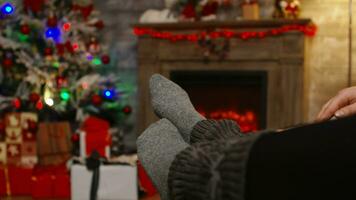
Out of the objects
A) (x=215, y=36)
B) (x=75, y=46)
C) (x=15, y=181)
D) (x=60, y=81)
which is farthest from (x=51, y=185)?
(x=215, y=36)

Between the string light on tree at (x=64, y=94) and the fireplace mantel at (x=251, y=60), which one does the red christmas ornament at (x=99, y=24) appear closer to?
the fireplace mantel at (x=251, y=60)

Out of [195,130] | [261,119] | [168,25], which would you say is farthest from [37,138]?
[195,130]

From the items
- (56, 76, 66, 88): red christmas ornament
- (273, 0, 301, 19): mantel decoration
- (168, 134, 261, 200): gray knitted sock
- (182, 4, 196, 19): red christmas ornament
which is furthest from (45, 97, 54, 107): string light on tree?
(168, 134, 261, 200): gray knitted sock

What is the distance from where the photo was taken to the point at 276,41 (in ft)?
11.2

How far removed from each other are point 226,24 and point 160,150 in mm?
2785

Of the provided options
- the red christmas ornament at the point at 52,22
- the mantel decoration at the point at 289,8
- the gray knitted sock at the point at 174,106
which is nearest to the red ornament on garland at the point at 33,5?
the red christmas ornament at the point at 52,22

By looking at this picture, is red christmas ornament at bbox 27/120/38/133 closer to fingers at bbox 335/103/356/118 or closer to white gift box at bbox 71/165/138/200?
white gift box at bbox 71/165/138/200

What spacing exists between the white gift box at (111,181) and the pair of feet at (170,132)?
1.71 meters

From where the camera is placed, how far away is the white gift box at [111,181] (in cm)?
265

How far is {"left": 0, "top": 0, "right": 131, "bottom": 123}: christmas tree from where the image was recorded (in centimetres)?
348

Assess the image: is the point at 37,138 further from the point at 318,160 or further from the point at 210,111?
the point at 318,160

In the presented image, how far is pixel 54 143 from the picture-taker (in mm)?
3469

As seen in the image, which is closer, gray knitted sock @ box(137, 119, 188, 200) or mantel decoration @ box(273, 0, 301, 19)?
gray knitted sock @ box(137, 119, 188, 200)

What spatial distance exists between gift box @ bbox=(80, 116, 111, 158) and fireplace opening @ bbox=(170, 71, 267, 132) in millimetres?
701
